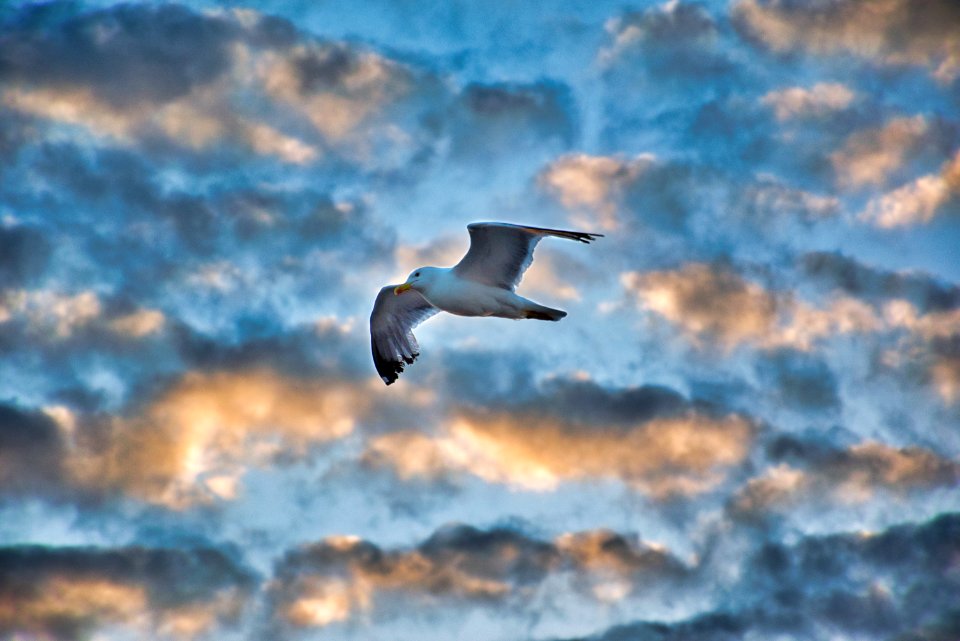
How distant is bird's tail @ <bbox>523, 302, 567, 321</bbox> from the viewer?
67.6ft

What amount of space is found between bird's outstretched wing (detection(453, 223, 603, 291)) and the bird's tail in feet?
2.61

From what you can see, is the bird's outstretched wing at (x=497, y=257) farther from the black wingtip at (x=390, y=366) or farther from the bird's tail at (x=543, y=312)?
the black wingtip at (x=390, y=366)

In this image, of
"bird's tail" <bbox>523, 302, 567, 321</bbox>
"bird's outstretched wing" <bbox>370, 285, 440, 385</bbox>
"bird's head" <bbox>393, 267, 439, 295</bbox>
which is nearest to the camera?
"bird's tail" <bbox>523, 302, 567, 321</bbox>

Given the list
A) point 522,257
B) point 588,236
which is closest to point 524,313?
point 522,257

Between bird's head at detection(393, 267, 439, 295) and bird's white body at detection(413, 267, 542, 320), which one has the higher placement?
bird's head at detection(393, 267, 439, 295)

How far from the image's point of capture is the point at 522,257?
2147cm

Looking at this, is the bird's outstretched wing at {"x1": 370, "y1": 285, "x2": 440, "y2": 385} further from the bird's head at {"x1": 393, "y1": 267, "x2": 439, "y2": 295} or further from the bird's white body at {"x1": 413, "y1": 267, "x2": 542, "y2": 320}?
the bird's white body at {"x1": 413, "y1": 267, "x2": 542, "y2": 320}

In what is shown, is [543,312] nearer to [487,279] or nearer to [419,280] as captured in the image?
[487,279]

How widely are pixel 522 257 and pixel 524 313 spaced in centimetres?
112

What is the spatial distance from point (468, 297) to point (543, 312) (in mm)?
1466

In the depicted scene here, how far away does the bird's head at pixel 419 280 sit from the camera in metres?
21.9

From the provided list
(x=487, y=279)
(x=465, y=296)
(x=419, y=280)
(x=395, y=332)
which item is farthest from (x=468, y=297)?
(x=395, y=332)

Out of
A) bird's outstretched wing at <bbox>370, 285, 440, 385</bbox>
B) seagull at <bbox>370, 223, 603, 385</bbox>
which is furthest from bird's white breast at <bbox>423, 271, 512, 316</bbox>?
bird's outstretched wing at <bbox>370, 285, 440, 385</bbox>

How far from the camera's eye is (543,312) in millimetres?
20781
